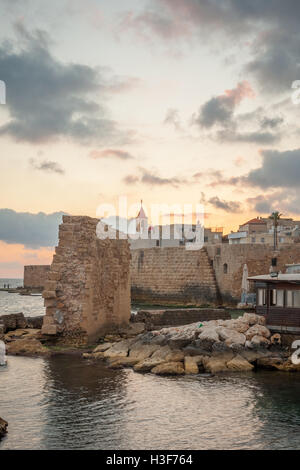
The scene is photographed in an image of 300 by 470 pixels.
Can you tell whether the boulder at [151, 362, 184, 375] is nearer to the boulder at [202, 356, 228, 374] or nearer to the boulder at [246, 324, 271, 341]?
the boulder at [202, 356, 228, 374]

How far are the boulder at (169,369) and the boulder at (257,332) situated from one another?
341 centimetres

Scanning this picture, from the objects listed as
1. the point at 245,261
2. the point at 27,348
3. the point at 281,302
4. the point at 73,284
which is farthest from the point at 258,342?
the point at 245,261

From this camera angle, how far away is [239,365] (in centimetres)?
1600

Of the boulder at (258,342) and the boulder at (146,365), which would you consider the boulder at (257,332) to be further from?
the boulder at (146,365)

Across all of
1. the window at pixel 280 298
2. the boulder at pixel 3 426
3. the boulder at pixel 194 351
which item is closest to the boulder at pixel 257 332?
the window at pixel 280 298

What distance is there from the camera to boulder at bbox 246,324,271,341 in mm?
18094

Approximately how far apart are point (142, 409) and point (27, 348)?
24.2 ft

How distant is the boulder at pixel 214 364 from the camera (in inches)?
614

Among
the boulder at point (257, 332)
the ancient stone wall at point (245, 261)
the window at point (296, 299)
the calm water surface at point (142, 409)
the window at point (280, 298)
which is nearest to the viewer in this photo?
the calm water surface at point (142, 409)

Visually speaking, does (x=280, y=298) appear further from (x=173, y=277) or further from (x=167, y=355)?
(x=173, y=277)

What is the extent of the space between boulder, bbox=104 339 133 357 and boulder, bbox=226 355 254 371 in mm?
3322

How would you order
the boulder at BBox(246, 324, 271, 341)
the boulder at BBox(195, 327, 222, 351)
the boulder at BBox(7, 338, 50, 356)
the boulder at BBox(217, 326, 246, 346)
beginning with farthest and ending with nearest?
the boulder at BBox(246, 324, 271, 341)
the boulder at BBox(7, 338, 50, 356)
the boulder at BBox(217, 326, 246, 346)
the boulder at BBox(195, 327, 222, 351)

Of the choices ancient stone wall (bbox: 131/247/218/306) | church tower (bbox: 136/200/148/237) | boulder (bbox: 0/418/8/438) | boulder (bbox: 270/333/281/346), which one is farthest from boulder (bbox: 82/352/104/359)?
church tower (bbox: 136/200/148/237)
